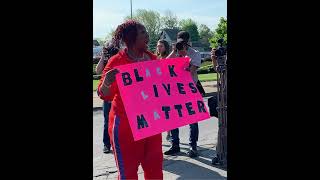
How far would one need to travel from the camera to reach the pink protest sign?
3441 millimetres

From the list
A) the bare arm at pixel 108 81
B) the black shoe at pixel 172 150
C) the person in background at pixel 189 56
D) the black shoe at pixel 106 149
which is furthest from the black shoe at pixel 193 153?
the bare arm at pixel 108 81

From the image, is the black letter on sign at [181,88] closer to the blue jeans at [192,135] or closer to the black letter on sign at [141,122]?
the black letter on sign at [141,122]

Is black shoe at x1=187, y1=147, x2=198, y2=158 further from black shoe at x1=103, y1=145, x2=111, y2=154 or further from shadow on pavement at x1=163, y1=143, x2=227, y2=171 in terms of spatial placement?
black shoe at x1=103, y1=145, x2=111, y2=154

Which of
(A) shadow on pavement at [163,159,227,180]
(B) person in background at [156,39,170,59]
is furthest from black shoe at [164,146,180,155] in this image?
(B) person in background at [156,39,170,59]

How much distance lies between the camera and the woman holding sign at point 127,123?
3.49 m

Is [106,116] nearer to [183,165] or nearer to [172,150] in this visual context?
[172,150]

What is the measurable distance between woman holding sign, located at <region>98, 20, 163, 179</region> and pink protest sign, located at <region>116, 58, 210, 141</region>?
0.32ft

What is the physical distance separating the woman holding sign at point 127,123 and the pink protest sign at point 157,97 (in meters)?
0.10

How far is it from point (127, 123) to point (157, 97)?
1.02 feet

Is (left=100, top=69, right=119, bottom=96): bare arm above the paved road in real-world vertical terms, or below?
above
